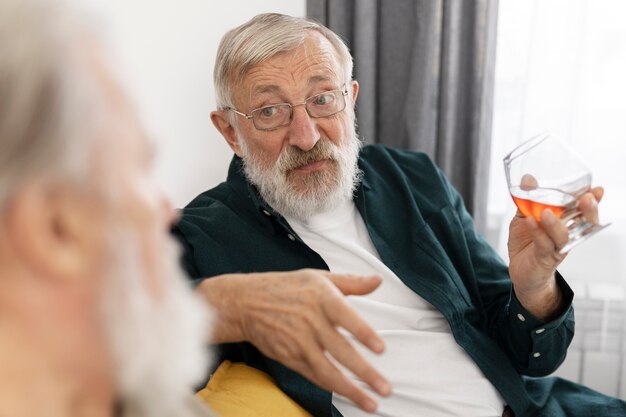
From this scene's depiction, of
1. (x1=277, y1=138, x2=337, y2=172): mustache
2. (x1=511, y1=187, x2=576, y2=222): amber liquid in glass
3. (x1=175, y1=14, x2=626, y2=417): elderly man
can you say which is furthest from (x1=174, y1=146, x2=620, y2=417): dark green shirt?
(x1=511, y1=187, x2=576, y2=222): amber liquid in glass

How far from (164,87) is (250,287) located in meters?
1.23

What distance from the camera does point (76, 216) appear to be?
27.5 inches

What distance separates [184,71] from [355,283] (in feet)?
4.70

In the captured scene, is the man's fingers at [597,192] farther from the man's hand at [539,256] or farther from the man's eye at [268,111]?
the man's eye at [268,111]

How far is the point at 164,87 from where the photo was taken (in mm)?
2320

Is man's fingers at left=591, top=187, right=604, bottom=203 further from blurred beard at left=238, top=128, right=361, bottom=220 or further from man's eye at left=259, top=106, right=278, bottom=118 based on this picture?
man's eye at left=259, top=106, right=278, bottom=118

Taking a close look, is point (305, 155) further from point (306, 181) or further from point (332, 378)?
point (332, 378)

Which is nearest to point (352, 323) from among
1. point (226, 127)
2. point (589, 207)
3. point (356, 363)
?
point (356, 363)

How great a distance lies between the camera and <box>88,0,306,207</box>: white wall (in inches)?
87.7

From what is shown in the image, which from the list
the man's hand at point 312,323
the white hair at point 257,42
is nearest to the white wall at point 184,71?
the white hair at point 257,42

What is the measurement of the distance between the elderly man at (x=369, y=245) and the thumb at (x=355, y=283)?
22.1 inches

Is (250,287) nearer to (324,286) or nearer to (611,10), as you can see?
(324,286)

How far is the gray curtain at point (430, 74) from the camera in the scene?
8.23 ft

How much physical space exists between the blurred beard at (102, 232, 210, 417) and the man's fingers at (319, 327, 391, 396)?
263mm
